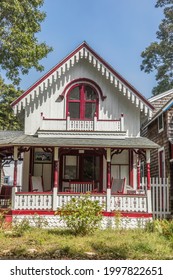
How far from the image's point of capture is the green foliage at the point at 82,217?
1100 centimetres

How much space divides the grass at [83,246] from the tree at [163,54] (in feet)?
128

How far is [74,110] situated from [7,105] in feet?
43.5

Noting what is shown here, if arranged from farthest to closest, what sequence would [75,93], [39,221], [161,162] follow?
1. [161,162]
2. [75,93]
3. [39,221]

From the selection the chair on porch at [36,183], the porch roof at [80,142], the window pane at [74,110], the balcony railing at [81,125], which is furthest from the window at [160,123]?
the chair on porch at [36,183]

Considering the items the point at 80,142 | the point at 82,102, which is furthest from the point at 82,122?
the point at 80,142

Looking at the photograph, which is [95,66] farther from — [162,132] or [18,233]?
[18,233]

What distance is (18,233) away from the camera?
428 inches

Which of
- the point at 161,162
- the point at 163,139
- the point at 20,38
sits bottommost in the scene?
the point at 161,162

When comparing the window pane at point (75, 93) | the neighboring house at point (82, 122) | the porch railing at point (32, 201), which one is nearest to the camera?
the porch railing at point (32, 201)

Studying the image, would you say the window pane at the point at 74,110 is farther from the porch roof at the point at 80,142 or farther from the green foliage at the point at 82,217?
the green foliage at the point at 82,217

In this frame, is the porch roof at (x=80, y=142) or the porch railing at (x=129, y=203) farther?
the porch roof at (x=80, y=142)

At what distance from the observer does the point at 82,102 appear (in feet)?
52.4

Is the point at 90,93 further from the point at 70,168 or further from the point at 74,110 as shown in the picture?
the point at 70,168

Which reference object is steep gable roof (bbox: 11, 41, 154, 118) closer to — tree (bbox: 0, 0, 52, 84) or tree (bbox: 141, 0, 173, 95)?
tree (bbox: 0, 0, 52, 84)
